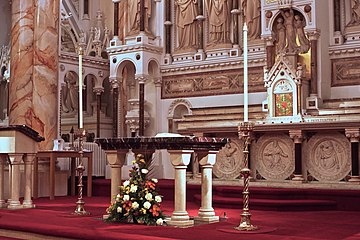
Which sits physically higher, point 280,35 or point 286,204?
point 280,35

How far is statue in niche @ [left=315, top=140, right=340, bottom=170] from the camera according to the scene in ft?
33.8

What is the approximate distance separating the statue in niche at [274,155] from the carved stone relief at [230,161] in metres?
0.69

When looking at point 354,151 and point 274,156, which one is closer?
point 354,151

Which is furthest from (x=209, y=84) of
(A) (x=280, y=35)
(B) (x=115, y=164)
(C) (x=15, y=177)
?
(B) (x=115, y=164)

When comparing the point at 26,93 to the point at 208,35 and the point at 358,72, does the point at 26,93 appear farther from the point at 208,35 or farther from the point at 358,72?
the point at 358,72

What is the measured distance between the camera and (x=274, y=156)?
10.9 metres

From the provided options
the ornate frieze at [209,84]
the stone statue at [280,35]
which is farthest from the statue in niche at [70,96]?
the stone statue at [280,35]

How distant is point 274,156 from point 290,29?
2.79 meters

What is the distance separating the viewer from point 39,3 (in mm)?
12984

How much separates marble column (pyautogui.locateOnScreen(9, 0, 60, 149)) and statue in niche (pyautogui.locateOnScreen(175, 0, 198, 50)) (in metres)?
3.15

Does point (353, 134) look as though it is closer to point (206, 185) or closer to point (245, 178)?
point (206, 185)

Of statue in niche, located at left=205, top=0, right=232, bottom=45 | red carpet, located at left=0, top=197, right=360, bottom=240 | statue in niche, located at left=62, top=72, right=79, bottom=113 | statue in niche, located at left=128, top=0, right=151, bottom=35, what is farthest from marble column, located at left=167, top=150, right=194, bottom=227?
statue in niche, located at left=62, top=72, right=79, bottom=113

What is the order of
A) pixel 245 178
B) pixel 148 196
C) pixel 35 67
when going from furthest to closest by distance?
pixel 35 67 < pixel 148 196 < pixel 245 178

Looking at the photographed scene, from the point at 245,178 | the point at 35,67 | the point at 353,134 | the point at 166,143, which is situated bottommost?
the point at 245,178
